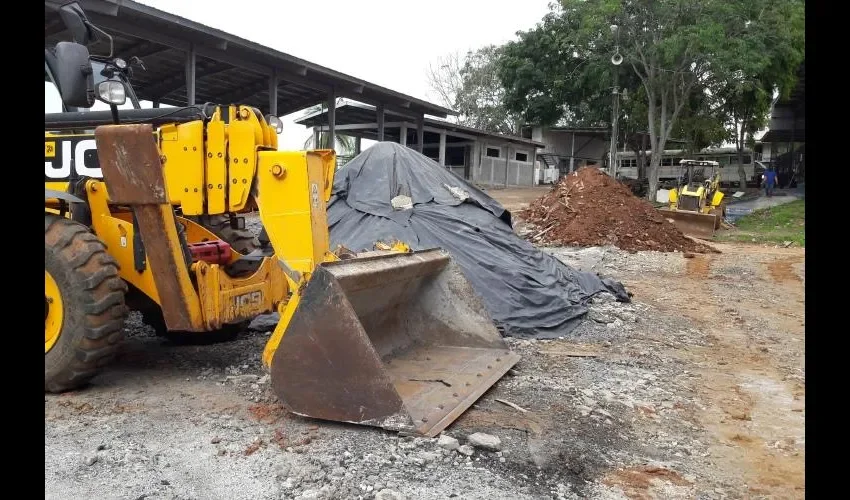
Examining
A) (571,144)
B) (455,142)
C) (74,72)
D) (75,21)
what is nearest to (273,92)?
(75,21)

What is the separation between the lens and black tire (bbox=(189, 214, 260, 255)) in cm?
601

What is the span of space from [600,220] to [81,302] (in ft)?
43.4

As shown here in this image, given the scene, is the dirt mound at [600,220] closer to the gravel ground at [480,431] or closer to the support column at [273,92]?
the support column at [273,92]

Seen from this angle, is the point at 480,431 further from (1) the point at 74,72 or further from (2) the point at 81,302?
(1) the point at 74,72

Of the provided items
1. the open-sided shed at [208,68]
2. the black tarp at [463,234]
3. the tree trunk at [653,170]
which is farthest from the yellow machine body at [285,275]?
the tree trunk at [653,170]

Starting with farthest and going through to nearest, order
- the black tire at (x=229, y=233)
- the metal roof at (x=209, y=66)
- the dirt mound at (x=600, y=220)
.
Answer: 1. the dirt mound at (x=600, y=220)
2. the metal roof at (x=209, y=66)
3. the black tire at (x=229, y=233)

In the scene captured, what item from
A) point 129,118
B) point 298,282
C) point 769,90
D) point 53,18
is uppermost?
point 769,90

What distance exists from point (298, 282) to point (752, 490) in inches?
107

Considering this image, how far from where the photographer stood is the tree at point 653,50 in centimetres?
2248

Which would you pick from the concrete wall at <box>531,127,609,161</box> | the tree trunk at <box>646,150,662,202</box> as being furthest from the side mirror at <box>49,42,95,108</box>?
the concrete wall at <box>531,127,609,161</box>

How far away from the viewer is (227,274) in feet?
16.5

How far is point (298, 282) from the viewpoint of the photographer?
4055 mm
